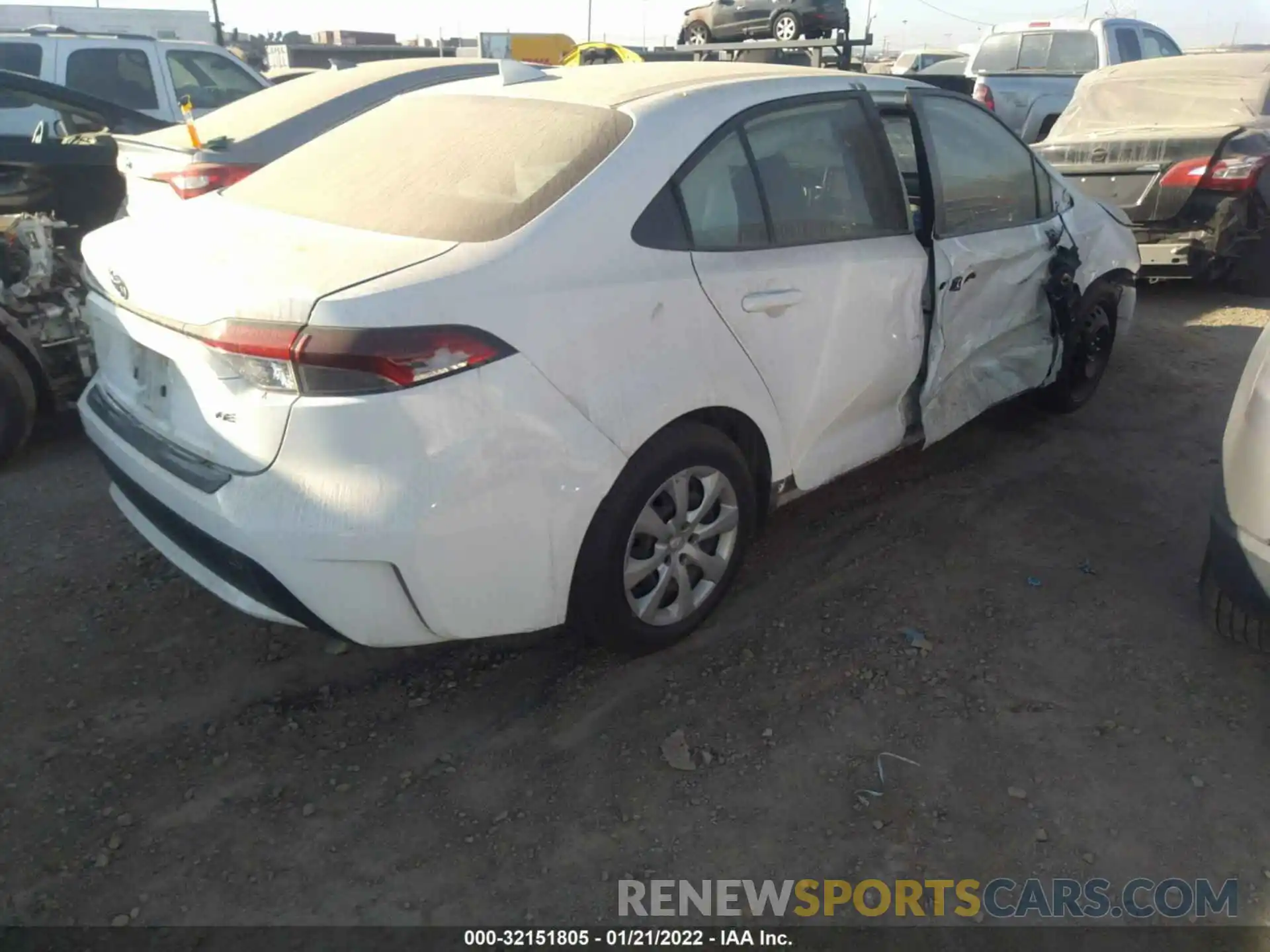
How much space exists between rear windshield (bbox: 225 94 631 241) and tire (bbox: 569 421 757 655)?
2.53 ft

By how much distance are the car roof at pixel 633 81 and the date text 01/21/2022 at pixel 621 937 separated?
2259 mm

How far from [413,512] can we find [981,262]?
8.53 ft

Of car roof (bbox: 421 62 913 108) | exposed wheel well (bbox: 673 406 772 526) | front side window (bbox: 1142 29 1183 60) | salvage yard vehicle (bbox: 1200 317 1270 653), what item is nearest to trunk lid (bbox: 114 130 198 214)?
car roof (bbox: 421 62 913 108)

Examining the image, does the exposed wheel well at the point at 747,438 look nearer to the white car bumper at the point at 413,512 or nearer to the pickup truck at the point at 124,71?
the white car bumper at the point at 413,512

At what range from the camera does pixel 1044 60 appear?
11.6 m

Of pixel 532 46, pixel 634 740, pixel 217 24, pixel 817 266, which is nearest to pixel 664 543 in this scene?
pixel 634 740

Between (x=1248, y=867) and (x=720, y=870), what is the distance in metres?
1.27

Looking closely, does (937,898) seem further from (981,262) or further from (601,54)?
(601,54)

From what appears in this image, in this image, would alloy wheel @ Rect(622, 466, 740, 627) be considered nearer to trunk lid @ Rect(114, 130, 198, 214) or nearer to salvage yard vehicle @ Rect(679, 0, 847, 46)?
trunk lid @ Rect(114, 130, 198, 214)

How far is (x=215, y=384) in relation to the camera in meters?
2.44

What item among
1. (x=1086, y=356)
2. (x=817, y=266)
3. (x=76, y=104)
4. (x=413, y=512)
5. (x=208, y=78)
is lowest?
(x=1086, y=356)

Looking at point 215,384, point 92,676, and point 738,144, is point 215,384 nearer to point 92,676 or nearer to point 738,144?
point 92,676

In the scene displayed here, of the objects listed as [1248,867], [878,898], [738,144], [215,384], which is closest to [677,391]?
[738,144]

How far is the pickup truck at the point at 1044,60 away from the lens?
35.8ft
